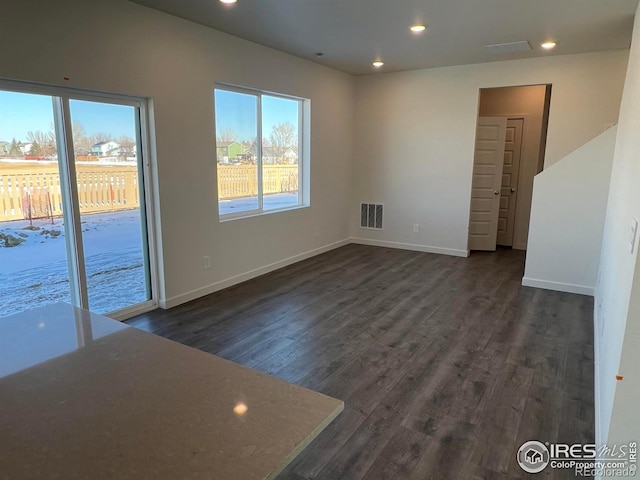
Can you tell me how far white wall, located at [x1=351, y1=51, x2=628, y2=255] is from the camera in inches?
201

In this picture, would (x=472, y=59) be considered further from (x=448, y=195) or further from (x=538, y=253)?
(x=538, y=253)

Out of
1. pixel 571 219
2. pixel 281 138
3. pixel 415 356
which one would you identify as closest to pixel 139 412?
pixel 415 356

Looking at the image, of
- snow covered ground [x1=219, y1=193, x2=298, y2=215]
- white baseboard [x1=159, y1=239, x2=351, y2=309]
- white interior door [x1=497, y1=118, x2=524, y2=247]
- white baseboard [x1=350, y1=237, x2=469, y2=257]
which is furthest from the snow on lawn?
white interior door [x1=497, y1=118, x2=524, y2=247]

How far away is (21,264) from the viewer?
121 inches

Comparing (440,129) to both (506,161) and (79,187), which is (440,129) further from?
(79,187)

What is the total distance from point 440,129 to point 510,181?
5.44 ft

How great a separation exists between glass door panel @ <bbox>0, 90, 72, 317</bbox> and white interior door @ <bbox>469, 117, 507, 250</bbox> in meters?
5.32

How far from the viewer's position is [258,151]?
513 centimetres

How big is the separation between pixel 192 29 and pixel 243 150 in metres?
1.37

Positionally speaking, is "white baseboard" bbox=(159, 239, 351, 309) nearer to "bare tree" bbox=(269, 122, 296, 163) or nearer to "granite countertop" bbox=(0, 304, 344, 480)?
"bare tree" bbox=(269, 122, 296, 163)

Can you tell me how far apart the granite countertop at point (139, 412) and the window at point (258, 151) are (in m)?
3.49

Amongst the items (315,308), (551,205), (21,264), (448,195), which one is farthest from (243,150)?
(551,205)

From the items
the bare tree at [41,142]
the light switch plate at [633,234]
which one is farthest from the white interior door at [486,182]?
the bare tree at [41,142]

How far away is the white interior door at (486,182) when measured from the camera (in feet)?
21.0
